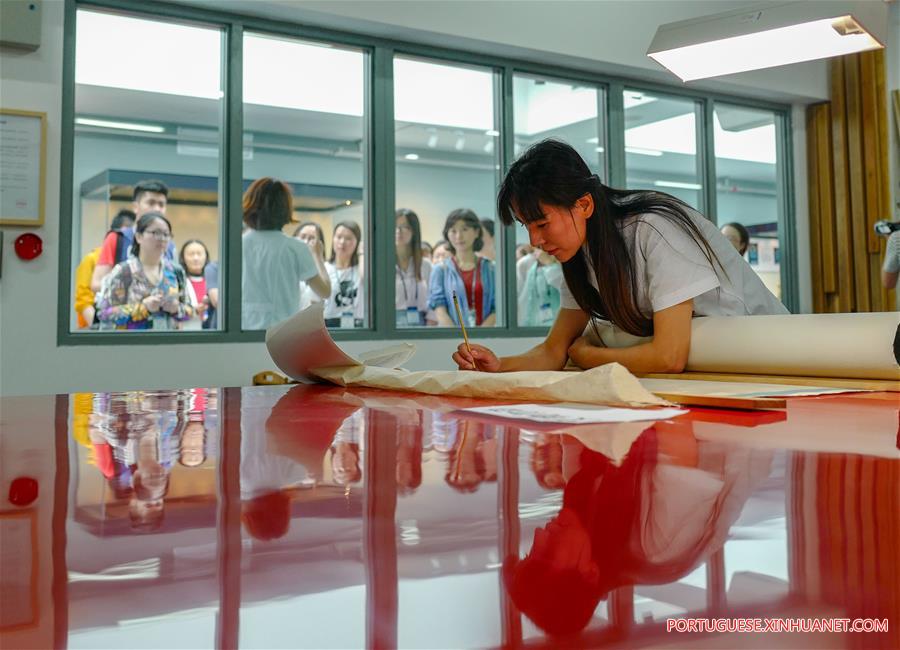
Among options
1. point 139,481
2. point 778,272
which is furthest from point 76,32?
point 778,272

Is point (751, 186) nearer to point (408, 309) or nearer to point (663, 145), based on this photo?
point (663, 145)

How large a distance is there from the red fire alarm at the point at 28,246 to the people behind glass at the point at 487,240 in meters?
2.30

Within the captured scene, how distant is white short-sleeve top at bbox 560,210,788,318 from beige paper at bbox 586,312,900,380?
125mm

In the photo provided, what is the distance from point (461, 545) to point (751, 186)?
18.1ft

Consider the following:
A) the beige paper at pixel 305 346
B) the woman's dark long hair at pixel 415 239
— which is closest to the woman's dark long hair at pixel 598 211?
the beige paper at pixel 305 346

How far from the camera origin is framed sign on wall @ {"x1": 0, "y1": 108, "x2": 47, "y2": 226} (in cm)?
311

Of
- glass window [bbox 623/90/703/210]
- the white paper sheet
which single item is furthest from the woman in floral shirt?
the white paper sheet

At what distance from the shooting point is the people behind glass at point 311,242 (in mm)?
3934

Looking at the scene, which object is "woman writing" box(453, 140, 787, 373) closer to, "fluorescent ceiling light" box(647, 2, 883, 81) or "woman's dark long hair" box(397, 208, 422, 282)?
"fluorescent ceiling light" box(647, 2, 883, 81)

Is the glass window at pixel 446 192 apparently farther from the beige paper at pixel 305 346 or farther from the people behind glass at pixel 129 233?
the beige paper at pixel 305 346

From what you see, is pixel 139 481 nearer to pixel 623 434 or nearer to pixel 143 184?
pixel 623 434

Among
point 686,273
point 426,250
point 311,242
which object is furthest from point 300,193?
point 686,273

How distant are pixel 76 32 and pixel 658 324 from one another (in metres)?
2.87

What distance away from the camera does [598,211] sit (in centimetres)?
183
